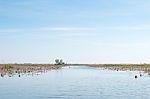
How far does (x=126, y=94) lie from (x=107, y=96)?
2.39 metres

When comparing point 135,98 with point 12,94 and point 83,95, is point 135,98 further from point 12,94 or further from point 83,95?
point 12,94

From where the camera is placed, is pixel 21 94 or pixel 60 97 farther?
pixel 21 94

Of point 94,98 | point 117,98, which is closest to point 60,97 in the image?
point 94,98

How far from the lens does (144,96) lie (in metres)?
30.7

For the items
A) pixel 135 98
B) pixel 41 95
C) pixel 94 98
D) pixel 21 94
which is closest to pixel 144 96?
pixel 135 98

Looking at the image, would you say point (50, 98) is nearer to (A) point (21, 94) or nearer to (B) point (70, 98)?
(B) point (70, 98)

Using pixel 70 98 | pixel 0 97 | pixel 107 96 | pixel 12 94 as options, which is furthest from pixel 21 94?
pixel 107 96

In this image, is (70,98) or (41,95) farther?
(41,95)

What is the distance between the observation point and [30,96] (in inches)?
1195

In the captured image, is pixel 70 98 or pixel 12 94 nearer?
pixel 70 98

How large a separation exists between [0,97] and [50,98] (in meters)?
4.15

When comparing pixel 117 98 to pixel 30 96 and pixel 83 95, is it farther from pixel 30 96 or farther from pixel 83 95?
pixel 30 96

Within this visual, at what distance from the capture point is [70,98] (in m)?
29.3

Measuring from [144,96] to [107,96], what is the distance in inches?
125
